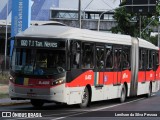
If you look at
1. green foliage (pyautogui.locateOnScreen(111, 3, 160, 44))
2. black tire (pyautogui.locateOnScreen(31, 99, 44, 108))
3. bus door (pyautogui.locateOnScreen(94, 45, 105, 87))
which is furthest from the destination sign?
green foliage (pyautogui.locateOnScreen(111, 3, 160, 44))

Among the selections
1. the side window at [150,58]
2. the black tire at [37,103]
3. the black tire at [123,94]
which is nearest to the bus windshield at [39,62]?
the black tire at [37,103]

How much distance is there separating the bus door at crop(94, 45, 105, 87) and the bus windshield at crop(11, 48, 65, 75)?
285 centimetres

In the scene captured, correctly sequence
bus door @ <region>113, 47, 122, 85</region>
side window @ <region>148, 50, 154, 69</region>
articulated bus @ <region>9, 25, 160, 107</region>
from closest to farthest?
articulated bus @ <region>9, 25, 160, 107</region> < bus door @ <region>113, 47, 122, 85</region> < side window @ <region>148, 50, 154, 69</region>

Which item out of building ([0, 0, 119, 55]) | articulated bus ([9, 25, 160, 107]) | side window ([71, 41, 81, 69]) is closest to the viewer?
articulated bus ([9, 25, 160, 107])

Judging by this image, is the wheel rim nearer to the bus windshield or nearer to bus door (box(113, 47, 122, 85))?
the bus windshield

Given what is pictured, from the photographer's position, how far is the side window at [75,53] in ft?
59.7

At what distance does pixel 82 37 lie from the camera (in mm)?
19188

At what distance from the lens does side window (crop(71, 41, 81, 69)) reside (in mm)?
18203

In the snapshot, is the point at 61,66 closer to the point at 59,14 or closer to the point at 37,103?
the point at 37,103

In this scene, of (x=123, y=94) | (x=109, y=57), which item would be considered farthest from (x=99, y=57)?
(x=123, y=94)

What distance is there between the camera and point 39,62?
58.5 feet

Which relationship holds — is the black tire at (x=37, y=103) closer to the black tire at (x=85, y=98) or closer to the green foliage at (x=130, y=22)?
the black tire at (x=85, y=98)

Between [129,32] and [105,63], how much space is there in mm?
34397

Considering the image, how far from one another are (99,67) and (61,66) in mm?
3198
